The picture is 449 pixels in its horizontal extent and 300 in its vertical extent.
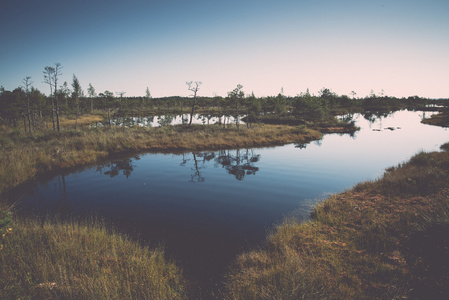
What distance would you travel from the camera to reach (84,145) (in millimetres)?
19828

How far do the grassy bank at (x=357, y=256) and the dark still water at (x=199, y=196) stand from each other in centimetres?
117

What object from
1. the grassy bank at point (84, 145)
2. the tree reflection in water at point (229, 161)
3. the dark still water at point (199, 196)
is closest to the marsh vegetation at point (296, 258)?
the dark still water at point (199, 196)

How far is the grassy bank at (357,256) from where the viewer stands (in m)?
3.85

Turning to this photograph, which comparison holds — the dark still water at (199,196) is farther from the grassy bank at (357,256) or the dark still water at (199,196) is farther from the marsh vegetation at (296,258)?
the grassy bank at (357,256)

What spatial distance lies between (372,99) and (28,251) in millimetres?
138413

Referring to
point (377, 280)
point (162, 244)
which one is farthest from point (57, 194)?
point (377, 280)

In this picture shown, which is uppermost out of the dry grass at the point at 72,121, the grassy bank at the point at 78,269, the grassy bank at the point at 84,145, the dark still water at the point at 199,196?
the dry grass at the point at 72,121

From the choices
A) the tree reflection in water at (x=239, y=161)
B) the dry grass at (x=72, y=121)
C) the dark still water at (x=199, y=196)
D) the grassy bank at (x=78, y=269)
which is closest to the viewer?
the grassy bank at (x=78, y=269)

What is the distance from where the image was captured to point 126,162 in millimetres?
17891

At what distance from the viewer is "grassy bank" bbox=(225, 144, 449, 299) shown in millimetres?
3850

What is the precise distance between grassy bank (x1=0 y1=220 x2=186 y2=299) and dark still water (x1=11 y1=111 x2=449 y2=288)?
118 cm

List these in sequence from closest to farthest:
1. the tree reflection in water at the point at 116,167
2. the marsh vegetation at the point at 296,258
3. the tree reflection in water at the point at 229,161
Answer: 1. the marsh vegetation at the point at 296,258
2. the tree reflection in water at the point at 116,167
3. the tree reflection in water at the point at 229,161

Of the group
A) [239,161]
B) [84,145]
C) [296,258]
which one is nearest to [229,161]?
[239,161]

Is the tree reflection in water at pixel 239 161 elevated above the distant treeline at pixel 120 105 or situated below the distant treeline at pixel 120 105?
below
